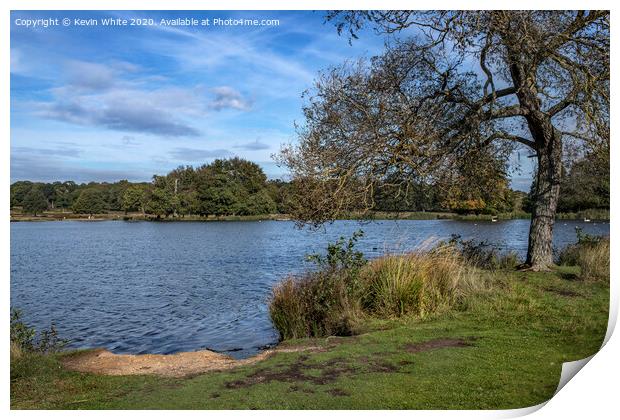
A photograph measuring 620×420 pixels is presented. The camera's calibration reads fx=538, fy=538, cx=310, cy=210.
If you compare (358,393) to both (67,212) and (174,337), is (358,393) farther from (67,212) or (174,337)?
(67,212)

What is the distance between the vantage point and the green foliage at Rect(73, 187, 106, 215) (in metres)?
14.3

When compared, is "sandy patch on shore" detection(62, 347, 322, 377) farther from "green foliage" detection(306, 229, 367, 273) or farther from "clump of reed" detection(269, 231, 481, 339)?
"green foliage" detection(306, 229, 367, 273)

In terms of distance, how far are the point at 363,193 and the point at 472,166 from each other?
3364mm

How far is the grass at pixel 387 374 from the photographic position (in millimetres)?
6391

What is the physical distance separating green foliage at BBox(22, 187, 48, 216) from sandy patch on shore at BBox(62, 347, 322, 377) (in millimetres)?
3780

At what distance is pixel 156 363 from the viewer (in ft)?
27.7

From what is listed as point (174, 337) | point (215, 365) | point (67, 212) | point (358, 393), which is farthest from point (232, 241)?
point (358, 393)

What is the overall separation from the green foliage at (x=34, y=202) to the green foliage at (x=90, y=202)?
1.91 m

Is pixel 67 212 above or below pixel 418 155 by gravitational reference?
below

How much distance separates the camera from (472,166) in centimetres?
1276

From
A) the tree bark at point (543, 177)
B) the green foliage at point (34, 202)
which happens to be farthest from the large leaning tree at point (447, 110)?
the green foliage at point (34, 202)

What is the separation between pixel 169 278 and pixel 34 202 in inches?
380

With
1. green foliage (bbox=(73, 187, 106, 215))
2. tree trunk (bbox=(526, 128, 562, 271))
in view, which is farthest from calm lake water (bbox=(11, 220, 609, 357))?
tree trunk (bbox=(526, 128, 562, 271))
